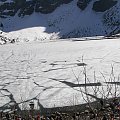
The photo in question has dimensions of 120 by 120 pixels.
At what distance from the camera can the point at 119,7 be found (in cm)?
13762

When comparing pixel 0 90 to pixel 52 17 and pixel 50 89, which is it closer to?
pixel 50 89

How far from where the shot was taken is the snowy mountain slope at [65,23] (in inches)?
5183

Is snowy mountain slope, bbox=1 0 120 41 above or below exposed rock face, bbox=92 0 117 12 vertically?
below

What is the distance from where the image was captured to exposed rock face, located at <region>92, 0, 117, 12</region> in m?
147

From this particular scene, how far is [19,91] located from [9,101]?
2.86 feet

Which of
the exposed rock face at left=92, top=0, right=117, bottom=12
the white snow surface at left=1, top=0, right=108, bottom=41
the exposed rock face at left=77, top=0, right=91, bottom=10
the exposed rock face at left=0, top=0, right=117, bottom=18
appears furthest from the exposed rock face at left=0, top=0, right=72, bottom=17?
the exposed rock face at left=92, top=0, right=117, bottom=12

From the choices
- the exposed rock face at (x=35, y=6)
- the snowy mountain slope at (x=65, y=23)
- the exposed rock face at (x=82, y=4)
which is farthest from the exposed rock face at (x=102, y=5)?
the exposed rock face at (x=82, y=4)

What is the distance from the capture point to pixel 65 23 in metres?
151

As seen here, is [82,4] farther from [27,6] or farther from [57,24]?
[27,6]

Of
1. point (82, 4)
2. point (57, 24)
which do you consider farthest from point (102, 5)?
point (57, 24)

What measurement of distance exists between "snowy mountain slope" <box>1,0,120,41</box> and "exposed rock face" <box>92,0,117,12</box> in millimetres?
1027

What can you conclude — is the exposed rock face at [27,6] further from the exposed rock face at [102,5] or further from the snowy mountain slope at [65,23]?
the exposed rock face at [102,5]

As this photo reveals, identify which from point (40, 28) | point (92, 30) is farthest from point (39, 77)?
point (40, 28)

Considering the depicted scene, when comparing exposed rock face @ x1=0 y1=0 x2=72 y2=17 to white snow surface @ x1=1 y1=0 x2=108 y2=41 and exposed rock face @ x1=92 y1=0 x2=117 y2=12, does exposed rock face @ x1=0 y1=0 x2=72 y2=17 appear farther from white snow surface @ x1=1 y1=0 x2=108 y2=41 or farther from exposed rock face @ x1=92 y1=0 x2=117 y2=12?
exposed rock face @ x1=92 y1=0 x2=117 y2=12
